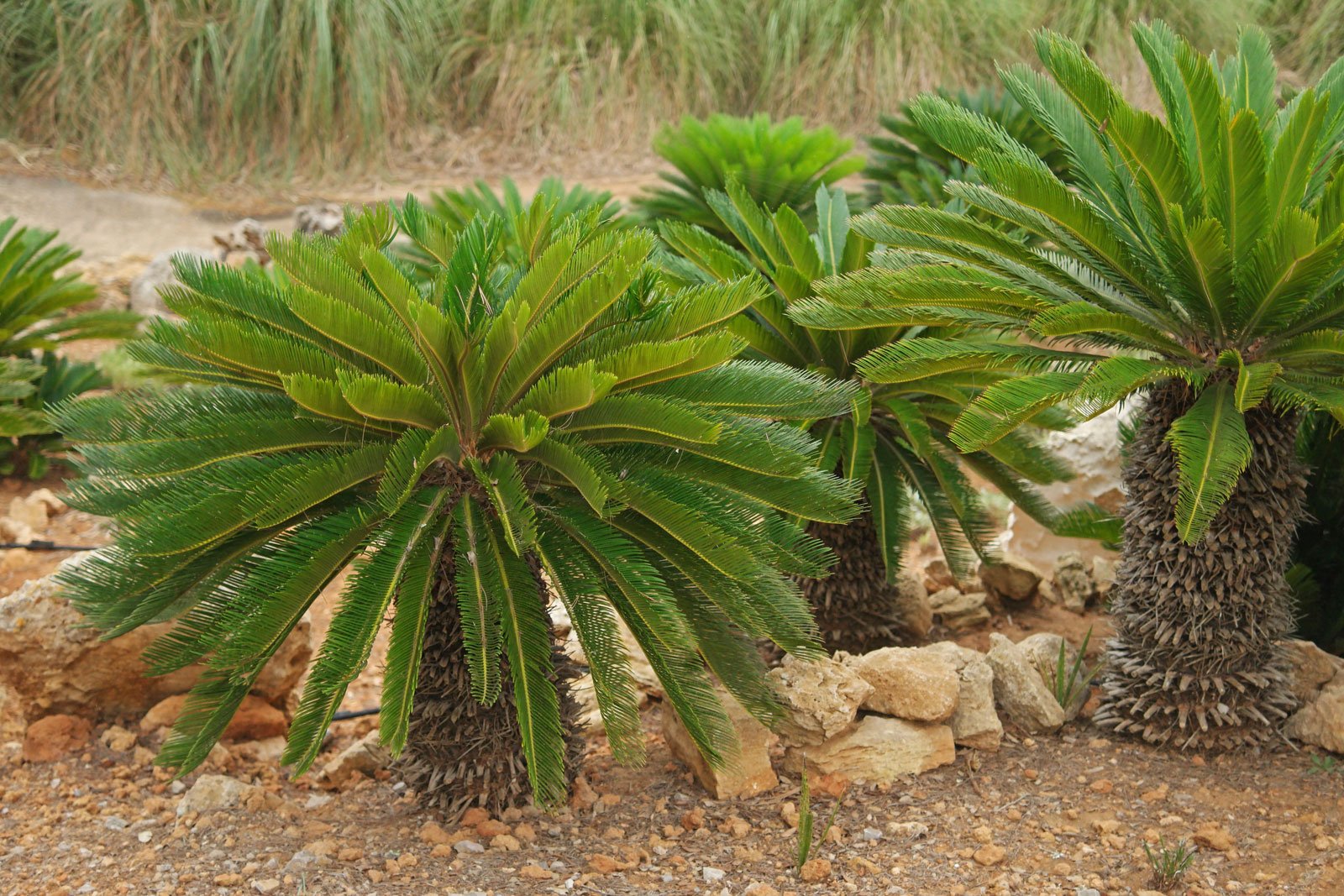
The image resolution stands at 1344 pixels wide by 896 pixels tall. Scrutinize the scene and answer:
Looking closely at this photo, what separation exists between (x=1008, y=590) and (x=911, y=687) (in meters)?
1.84

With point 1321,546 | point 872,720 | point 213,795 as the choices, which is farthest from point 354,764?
point 1321,546

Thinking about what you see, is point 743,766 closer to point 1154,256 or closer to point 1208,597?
point 1208,597

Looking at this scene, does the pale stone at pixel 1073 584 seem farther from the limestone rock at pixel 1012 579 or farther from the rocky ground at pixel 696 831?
the rocky ground at pixel 696 831

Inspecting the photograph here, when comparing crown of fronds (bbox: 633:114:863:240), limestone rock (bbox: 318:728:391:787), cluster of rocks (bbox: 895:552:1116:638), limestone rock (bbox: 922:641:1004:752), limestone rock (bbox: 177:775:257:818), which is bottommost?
limestone rock (bbox: 177:775:257:818)

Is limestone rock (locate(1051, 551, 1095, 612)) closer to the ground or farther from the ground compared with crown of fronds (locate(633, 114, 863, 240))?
closer to the ground

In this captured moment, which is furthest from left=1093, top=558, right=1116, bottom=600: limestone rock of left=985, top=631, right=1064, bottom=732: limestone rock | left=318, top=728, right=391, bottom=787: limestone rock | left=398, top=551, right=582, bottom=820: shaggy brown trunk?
left=318, top=728, right=391, bottom=787: limestone rock

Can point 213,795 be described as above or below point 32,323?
below

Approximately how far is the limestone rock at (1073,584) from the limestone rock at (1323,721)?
5.30ft

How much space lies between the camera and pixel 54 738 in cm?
477

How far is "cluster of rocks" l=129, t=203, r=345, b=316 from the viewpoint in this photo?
1125 centimetres

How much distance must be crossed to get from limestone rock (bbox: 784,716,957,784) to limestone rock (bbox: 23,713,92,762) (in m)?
2.70

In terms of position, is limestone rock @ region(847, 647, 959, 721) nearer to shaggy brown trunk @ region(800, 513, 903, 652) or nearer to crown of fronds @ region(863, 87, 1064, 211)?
shaggy brown trunk @ region(800, 513, 903, 652)

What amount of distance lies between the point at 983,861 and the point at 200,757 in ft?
7.72

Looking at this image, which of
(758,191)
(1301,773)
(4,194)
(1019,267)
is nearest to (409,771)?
(1019,267)
